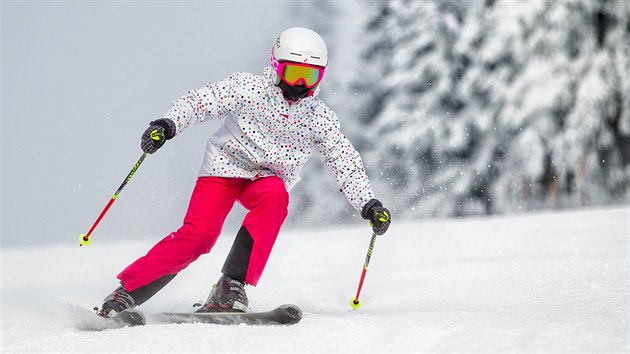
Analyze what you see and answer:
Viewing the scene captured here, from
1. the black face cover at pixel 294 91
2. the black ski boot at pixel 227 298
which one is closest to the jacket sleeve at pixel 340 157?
the black face cover at pixel 294 91

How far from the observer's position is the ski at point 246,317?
3.34m

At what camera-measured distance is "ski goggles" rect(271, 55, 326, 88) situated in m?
3.77

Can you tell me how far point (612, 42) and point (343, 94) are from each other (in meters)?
5.44

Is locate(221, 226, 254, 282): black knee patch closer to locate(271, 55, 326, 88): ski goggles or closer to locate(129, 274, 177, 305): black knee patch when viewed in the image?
locate(129, 274, 177, 305): black knee patch

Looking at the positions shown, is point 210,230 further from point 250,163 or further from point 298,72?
point 298,72

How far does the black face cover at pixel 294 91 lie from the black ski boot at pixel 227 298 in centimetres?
90

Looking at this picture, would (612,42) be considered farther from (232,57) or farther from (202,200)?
(202,200)

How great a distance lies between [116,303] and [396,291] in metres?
1.62

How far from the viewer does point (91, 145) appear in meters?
17.2

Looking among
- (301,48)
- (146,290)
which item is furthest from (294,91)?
(146,290)

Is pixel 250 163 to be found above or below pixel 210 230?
above

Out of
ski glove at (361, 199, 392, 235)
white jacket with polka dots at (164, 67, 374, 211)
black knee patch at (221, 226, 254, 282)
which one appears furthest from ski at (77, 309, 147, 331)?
ski glove at (361, 199, 392, 235)

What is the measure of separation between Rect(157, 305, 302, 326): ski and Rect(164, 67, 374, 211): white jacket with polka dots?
2.46 ft

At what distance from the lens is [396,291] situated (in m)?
4.56
